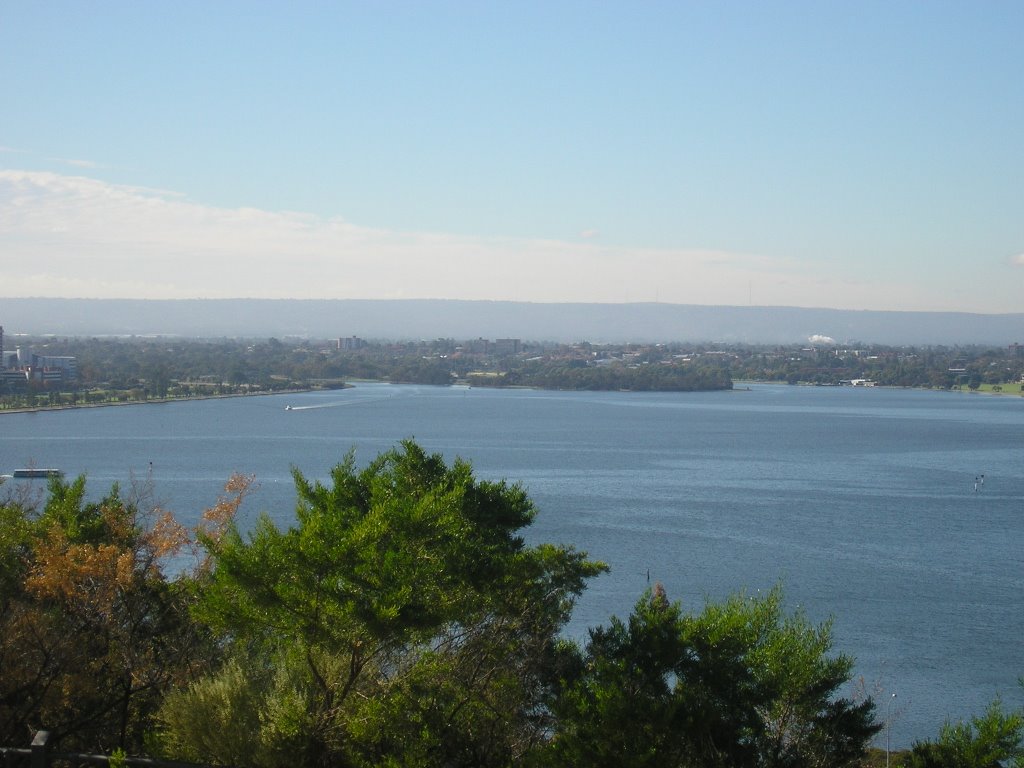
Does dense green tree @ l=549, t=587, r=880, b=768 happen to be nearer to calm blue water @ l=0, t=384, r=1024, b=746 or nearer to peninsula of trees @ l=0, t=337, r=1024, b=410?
calm blue water @ l=0, t=384, r=1024, b=746

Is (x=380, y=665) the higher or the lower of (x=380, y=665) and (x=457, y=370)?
the higher

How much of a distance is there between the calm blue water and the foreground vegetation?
9.34 feet

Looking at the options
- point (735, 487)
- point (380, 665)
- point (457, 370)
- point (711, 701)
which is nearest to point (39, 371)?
point (457, 370)

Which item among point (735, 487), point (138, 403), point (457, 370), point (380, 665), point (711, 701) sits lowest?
point (138, 403)

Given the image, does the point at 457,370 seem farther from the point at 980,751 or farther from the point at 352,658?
the point at 352,658

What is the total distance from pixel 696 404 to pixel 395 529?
184ft

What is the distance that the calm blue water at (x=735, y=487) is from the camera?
14.2 metres

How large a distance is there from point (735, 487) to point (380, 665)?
74.8 ft

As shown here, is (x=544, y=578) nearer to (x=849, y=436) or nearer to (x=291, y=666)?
(x=291, y=666)

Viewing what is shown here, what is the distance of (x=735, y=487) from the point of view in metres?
27.0

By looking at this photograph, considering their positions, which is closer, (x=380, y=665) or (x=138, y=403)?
(x=380, y=665)

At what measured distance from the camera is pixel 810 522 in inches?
866

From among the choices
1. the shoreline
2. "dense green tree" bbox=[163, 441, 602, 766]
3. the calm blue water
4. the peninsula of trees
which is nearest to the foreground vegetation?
"dense green tree" bbox=[163, 441, 602, 766]

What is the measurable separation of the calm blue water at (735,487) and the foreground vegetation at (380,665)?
2846mm
